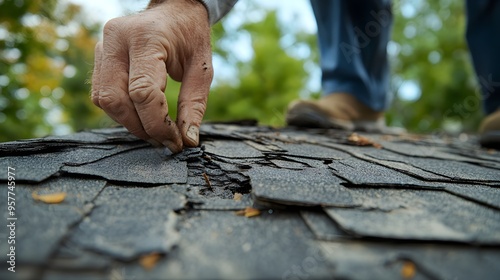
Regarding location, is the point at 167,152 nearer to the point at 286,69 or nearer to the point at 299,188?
the point at 299,188

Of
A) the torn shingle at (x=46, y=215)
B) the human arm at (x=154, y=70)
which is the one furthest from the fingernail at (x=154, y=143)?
the torn shingle at (x=46, y=215)

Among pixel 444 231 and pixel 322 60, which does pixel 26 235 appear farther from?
pixel 322 60

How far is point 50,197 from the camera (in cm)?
63

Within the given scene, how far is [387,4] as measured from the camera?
2.23m

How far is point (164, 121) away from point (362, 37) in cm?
180

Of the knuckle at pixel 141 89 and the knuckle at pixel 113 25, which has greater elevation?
the knuckle at pixel 113 25

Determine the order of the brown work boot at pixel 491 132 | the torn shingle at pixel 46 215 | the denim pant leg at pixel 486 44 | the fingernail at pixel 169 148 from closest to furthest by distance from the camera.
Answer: the torn shingle at pixel 46 215 → the fingernail at pixel 169 148 → the brown work boot at pixel 491 132 → the denim pant leg at pixel 486 44

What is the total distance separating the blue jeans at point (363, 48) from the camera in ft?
6.73

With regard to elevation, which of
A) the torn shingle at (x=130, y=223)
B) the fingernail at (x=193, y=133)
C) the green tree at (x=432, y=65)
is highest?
the green tree at (x=432, y=65)

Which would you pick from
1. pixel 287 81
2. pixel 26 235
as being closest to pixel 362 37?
pixel 26 235

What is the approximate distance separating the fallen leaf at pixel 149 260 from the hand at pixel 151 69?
1.64 feet

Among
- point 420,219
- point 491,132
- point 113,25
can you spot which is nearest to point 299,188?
point 420,219

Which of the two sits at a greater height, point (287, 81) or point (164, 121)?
point (287, 81)

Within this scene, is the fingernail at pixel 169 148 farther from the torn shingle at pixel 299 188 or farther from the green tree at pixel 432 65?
the green tree at pixel 432 65
